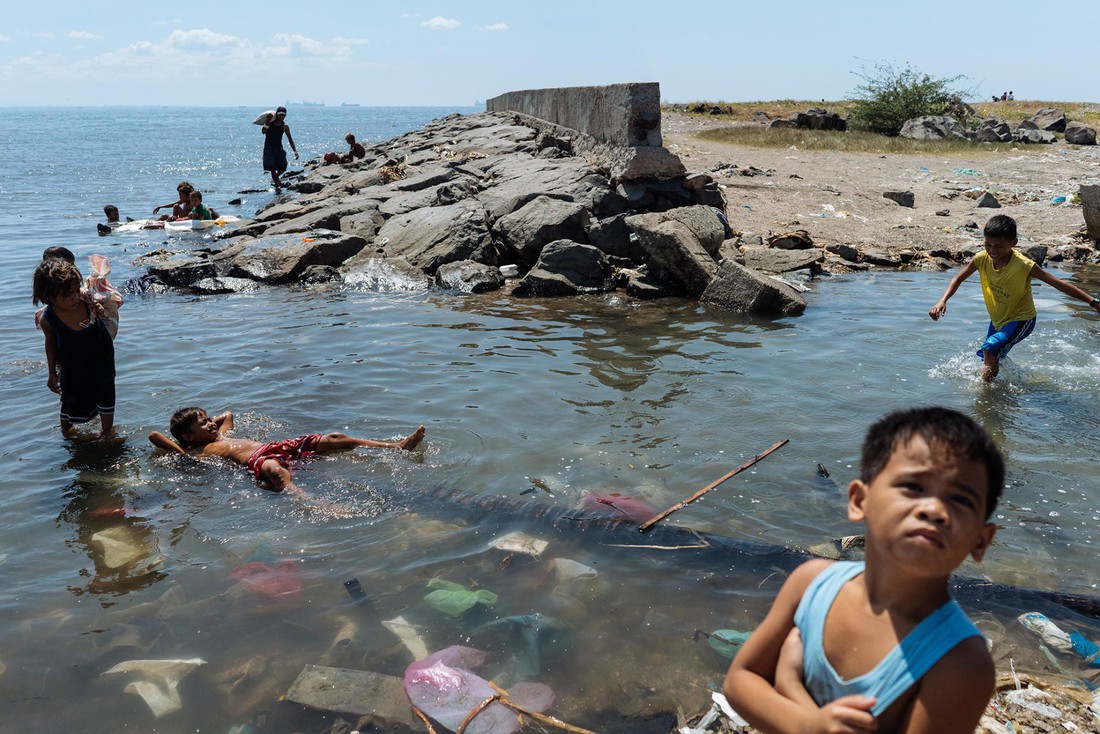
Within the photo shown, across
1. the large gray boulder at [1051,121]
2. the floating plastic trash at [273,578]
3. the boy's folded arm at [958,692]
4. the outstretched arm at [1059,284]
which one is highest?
the large gray boulder at [1051,121]

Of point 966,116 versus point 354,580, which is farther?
point 966,116

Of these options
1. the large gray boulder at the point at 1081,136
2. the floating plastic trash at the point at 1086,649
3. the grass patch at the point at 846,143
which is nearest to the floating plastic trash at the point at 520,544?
the floating plastic trash at the point at 1086,649

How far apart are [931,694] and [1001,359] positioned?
574cm

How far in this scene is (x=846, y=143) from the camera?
23.5 meters

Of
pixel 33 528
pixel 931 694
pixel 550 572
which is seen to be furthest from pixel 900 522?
pixel 33 528

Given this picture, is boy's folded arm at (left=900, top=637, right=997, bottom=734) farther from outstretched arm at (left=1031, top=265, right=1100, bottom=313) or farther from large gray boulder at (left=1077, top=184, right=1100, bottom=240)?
large gray boulder at (left=1077, top=184, right=1100, bottom=240)

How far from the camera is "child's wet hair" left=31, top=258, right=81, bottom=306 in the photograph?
5.12 metres

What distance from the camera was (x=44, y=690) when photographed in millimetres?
3084

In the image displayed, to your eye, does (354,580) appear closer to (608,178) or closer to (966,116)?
(608,178)

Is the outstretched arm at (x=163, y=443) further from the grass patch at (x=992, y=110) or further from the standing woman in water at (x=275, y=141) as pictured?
the grass patch at (x=992, y=110)

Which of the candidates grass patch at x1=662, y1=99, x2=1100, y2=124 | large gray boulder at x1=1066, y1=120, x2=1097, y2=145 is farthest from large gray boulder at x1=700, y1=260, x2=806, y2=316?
grass patch at x1=662, y1=99, x2=1100, y2=124

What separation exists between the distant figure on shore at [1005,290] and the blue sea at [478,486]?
1.32 feet

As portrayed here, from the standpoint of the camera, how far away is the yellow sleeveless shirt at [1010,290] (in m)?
6.00

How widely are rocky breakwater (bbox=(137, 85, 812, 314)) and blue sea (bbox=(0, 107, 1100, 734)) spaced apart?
534 millimetres
